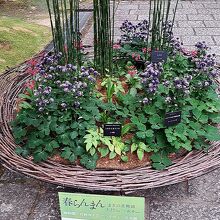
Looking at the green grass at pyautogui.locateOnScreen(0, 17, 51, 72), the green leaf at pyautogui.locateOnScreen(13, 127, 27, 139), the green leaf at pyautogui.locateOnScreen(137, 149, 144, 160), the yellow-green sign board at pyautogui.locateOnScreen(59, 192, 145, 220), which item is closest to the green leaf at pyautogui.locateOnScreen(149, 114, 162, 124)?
the green leaf at pyautogui.locateOnScreen(137, 149, 144, 160)

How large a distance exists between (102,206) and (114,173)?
0.58ft

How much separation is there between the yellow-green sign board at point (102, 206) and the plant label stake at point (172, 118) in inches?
13.7

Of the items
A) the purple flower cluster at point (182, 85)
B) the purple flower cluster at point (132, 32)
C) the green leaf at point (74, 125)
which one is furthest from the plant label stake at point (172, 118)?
the purple flower cluster at point (132, 32)

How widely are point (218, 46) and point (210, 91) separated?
1421 millimetres

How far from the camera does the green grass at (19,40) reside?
264 centimetres

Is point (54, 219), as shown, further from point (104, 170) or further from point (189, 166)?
point (189, 166)

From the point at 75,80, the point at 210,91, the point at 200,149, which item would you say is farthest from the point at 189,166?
the point at 75,80

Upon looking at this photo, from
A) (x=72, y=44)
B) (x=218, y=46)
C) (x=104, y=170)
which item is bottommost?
(x=218, y=46)

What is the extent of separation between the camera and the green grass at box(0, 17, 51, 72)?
264cm

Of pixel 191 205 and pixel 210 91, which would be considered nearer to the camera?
pixel 191 205

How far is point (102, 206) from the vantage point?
1.21m

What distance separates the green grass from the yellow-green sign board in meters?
1.43

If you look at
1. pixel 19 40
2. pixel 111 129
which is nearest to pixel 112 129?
pixel 111 129

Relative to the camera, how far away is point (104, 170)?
4.59ft
